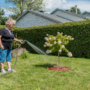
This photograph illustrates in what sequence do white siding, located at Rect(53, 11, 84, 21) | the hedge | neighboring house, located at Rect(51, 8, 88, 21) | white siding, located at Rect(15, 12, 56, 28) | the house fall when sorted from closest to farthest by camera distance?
the hedge < the house < white siding, located at Rect(15, 12, 56, 28) < neighboring house, located at Rect(51, 8, 88, 21) < white siding, located at Rect(53, 11, 84, 21)

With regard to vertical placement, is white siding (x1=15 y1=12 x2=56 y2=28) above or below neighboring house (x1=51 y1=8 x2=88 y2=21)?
below

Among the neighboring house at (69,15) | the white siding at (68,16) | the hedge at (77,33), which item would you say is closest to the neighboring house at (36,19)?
the neighboring house at (69,15)

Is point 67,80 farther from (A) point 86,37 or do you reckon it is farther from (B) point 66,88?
(A) point 86,37

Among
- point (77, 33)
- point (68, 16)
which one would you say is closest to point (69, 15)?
point (68, 16)

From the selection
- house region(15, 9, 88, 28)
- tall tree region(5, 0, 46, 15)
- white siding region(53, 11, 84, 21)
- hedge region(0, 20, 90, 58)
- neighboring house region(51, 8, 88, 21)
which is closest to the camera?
hedge region(0, 20, 90, 58)

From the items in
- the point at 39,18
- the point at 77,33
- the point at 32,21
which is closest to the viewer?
the point at 77,33

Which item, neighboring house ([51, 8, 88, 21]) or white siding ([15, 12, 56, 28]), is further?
neighboring house ([51, 8, 88, 21])

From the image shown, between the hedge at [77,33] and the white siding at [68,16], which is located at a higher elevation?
the white siding at [68,16]

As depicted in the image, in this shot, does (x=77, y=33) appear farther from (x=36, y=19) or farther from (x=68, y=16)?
(x=68, y=16)

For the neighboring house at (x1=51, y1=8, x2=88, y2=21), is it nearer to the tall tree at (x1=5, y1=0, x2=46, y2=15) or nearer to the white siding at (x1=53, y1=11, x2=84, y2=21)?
the white siding at (x1=53, y1=11, x2=84, y2=21)

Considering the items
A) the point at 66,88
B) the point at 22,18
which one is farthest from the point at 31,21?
the point at 66,88

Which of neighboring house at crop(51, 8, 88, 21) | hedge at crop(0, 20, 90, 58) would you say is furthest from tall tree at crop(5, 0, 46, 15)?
hedge at crop(0, 20, 90, 58)

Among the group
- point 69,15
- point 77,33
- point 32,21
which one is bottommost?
point 77,33

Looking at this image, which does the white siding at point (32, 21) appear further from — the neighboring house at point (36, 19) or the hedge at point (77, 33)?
the hedge at point (77, 33)
